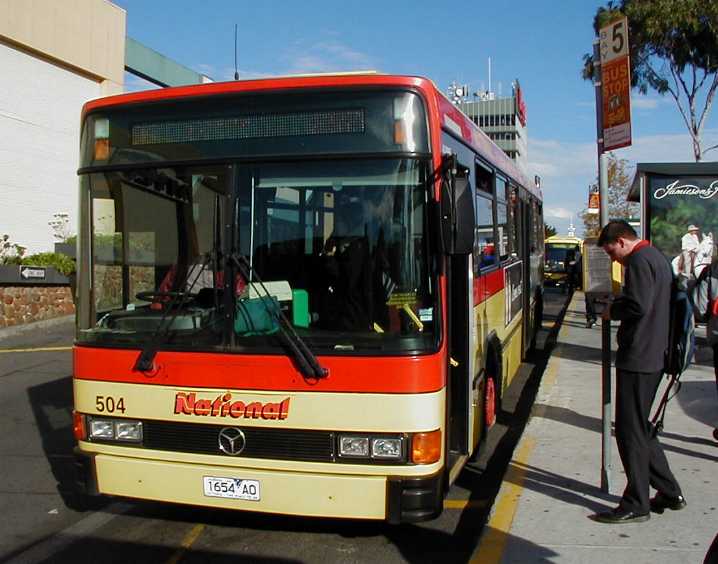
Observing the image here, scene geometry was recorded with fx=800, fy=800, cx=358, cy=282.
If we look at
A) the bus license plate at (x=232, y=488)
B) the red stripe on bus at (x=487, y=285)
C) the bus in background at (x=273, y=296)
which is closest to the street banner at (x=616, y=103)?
the bus in background at (x=273, y=296)

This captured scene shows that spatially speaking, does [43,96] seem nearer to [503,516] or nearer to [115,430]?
[115,430]

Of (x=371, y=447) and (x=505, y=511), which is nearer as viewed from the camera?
(x=371, y=447)

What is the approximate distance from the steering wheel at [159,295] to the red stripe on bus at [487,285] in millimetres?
2331

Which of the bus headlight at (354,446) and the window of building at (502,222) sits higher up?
the window of building at (502,222)

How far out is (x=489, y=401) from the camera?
747 centimetres

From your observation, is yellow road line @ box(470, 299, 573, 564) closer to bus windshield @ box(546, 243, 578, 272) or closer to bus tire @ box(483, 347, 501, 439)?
bus tire @ box(483, 347, 501, 439)

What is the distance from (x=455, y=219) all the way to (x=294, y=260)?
1001 mm

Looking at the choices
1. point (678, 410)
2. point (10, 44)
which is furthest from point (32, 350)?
point (678, 410)

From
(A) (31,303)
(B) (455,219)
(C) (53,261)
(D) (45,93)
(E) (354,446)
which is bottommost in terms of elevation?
(E) (354,446)

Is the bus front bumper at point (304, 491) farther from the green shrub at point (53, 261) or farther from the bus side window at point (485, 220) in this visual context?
the green shrub at point (53, 261)

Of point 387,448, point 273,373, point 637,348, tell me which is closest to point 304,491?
point 387,448

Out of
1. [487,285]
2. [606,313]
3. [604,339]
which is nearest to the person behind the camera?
[606,313]

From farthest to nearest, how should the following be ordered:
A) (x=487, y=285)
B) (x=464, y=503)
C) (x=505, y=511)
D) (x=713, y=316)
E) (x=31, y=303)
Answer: (x=31, y=303), (x=487, y=285), (x=713, y=316), (x=464, y=503), (x=505, y=511)

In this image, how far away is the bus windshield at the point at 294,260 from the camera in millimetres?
4684
